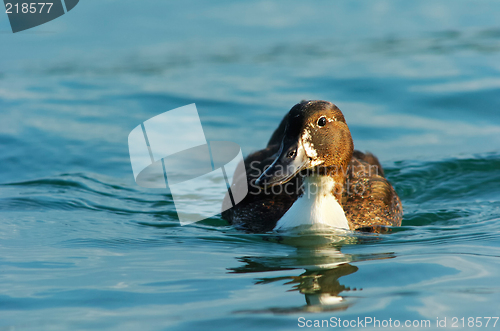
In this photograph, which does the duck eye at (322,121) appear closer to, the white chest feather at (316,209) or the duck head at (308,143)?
the duck head at (308,143)

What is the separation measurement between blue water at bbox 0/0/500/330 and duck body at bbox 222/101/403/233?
27cm

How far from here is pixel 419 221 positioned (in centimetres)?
657

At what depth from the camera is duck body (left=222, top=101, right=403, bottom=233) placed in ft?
17.3

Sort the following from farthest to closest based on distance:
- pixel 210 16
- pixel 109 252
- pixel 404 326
Result: pixel 210 16 < pixel 109 252 < pixel 404 326

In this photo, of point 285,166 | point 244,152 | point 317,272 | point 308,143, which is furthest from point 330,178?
point 244,152

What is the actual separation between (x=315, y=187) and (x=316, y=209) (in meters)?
0.21

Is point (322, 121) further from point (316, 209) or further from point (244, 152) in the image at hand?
point (244, 152)

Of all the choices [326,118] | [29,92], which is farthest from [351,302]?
[29,92]

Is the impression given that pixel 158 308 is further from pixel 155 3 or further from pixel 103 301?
pixel 155 3

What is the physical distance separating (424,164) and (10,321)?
6.30 meters

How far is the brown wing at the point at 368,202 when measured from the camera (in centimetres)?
594
